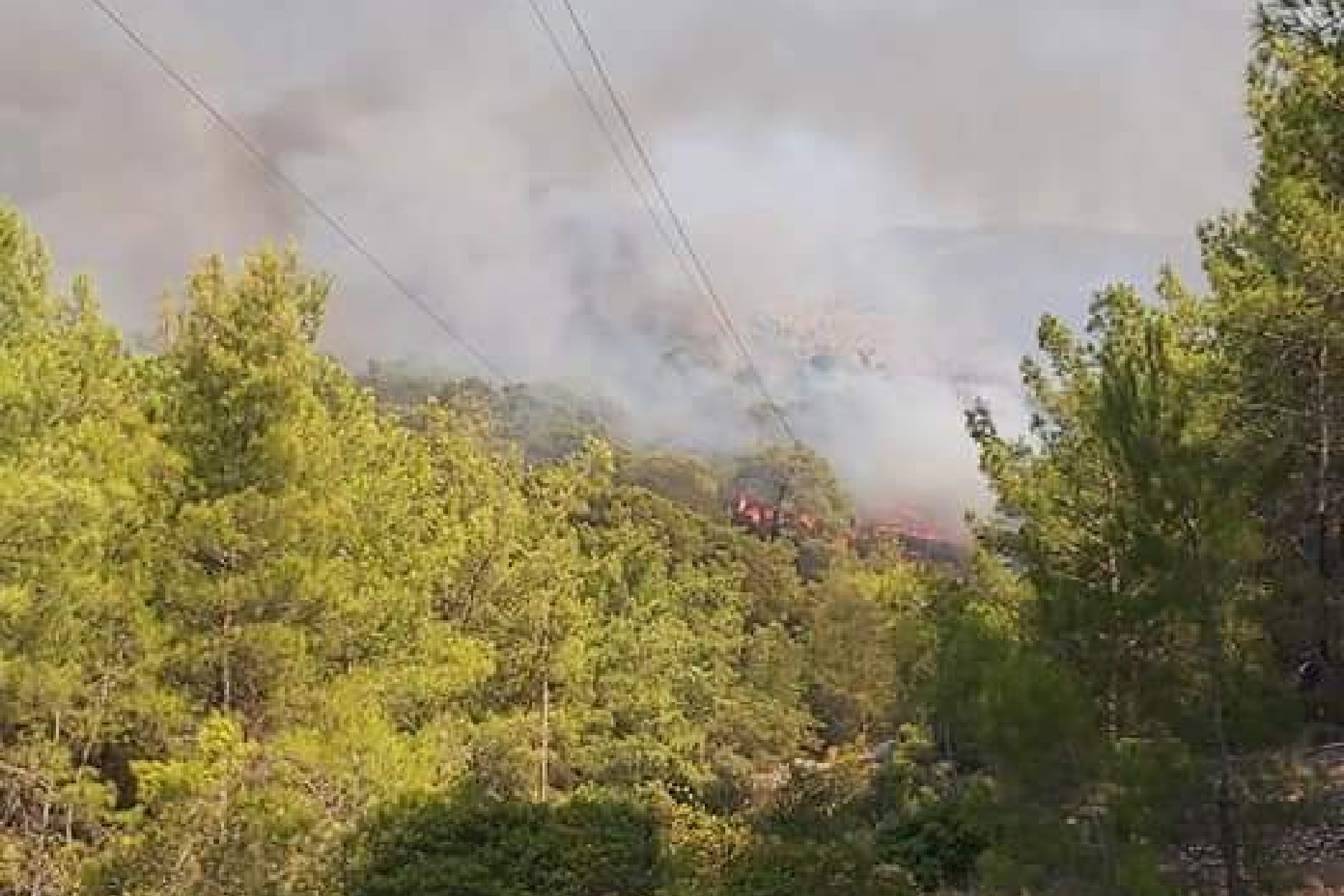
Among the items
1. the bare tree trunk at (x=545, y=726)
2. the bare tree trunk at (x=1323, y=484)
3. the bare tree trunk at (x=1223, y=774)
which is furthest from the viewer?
the bare tree trunk at (x=545, y=726)

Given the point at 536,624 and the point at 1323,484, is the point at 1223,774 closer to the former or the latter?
the point at 1323,484

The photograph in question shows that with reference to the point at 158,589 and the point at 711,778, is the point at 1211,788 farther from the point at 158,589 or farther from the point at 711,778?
the point at 711,778

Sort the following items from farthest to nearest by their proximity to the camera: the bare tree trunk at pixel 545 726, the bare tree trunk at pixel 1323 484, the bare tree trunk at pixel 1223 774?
the bare tree trunk at pixel 545 726 → the bare tree trunk at pixel 1323 484 → the bare tree trunk at pixel 1223 774

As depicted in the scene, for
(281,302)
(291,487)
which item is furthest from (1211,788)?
(281,302)

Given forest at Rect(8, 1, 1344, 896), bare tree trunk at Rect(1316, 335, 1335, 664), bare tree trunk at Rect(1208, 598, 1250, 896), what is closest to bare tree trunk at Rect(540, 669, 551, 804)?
forest at Rect(8, 1, 1344, 896)

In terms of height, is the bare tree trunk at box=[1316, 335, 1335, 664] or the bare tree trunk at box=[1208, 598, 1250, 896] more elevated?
the bare tree trunk at box=[1316, 335, 1335, 664]

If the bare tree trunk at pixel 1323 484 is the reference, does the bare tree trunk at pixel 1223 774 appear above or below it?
below

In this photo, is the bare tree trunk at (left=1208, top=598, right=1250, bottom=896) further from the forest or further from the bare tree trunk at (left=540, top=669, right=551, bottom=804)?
the bare tree trunk at (left=540, top=669, right=551, bottom=804)

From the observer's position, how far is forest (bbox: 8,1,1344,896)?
414 inches

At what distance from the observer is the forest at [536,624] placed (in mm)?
10523

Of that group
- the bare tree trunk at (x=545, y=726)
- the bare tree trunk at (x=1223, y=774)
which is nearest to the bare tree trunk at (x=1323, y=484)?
the bare tree trunk at (x=1223, y=774)

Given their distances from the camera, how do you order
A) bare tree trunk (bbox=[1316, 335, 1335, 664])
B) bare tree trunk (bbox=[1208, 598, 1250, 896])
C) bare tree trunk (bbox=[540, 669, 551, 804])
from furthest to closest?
bare tree trunk (bbox=[540, 669, 551, 804]), bare tree trunk (bbox=[1316, 335, 1335, 664]), bare tree trunk (bbox=[1208, 598, 1250, 896])

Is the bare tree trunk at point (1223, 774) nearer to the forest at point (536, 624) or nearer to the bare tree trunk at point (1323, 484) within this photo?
the forest at point (536, 624)

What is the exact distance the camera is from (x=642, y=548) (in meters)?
38.8
